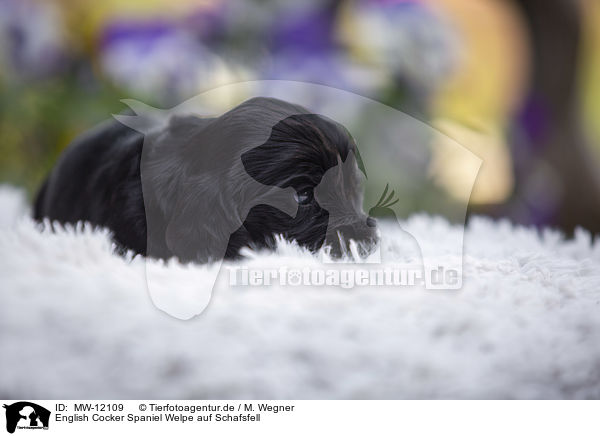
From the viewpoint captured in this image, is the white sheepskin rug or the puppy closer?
the white sheepskin rug

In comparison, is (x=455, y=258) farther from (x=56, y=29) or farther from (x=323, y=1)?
(x=56, y=29)

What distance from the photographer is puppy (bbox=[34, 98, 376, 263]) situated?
1.12 metres

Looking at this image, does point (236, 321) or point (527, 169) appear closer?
point (236, 321)

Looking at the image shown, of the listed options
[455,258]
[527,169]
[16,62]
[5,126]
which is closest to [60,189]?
[5,126]

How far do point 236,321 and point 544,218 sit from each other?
86 cm

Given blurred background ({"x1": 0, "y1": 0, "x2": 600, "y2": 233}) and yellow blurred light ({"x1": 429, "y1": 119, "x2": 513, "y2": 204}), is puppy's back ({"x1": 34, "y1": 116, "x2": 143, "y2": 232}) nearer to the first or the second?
blurred background ({"x1": 0, "y1": 0, "x2": 600, "y2": 233})

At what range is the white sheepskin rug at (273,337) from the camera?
0.95 metres

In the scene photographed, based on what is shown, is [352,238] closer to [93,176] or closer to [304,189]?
[304,189]

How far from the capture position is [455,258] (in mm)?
1180
